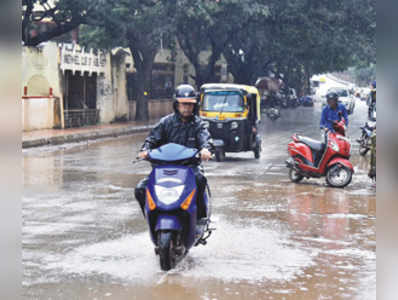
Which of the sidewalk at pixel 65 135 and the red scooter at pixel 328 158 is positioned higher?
the red scooter at pixel 328 158

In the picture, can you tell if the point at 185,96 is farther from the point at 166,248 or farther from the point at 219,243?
the point at 219,243

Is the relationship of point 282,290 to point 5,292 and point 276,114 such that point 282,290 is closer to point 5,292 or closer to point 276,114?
point 5,292

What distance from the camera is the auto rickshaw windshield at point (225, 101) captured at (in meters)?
17.2

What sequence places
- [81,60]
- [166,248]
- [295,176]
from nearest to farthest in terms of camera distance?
[166,248] < [295,176] < [81,60]

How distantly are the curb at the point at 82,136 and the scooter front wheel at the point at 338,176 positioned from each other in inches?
431

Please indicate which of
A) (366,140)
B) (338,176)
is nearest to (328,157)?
(338,176)

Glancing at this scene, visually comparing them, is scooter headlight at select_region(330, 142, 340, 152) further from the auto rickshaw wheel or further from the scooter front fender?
the auto rickshaw wheel

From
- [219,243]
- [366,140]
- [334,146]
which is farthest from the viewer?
[366,140]

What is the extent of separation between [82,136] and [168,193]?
62.1 feet

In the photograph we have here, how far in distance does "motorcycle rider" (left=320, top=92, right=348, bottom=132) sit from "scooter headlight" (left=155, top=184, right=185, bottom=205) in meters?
7.37

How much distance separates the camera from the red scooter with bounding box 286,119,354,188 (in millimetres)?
11922

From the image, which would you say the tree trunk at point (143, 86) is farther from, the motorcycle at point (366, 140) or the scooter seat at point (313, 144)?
the scooter seat at point (313, 144)

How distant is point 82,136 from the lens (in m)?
24.2

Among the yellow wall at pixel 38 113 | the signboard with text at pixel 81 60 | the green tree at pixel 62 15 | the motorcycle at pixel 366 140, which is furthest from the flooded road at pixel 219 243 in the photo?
the signboard with text at pixel 81 60
